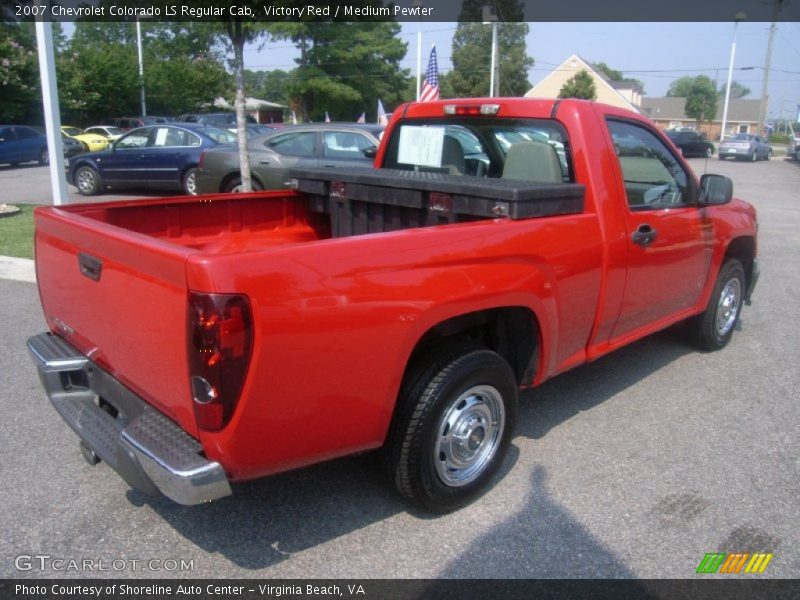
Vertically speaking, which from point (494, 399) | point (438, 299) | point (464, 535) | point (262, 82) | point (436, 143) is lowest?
point (464, 535)

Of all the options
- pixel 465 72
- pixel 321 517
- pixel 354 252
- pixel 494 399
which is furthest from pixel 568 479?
pixel 465 72

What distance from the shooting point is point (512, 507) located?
3193 millimetres

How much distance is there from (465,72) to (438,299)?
66374 mm

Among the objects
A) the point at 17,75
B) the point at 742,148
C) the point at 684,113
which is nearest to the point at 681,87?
the point at 684,113

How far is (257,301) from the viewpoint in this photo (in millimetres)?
2201

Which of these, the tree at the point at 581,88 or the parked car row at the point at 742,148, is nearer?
the parked car row at the point at 742,148

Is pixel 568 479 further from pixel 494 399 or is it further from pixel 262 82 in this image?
pixel 262 82

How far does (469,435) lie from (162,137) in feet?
40.8

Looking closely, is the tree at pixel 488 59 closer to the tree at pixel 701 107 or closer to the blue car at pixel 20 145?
the tree at pixel 701 107

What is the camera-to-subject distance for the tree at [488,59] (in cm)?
6241

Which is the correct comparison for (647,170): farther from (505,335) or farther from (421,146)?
(505,335)

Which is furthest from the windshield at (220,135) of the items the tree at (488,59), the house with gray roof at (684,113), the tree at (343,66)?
the house with gray roof at (684,113)

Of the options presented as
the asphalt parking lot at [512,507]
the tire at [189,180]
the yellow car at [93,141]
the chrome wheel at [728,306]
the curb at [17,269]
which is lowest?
the asphalt parking lot at [512,507]

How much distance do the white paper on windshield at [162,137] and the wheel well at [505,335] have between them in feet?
39.3
